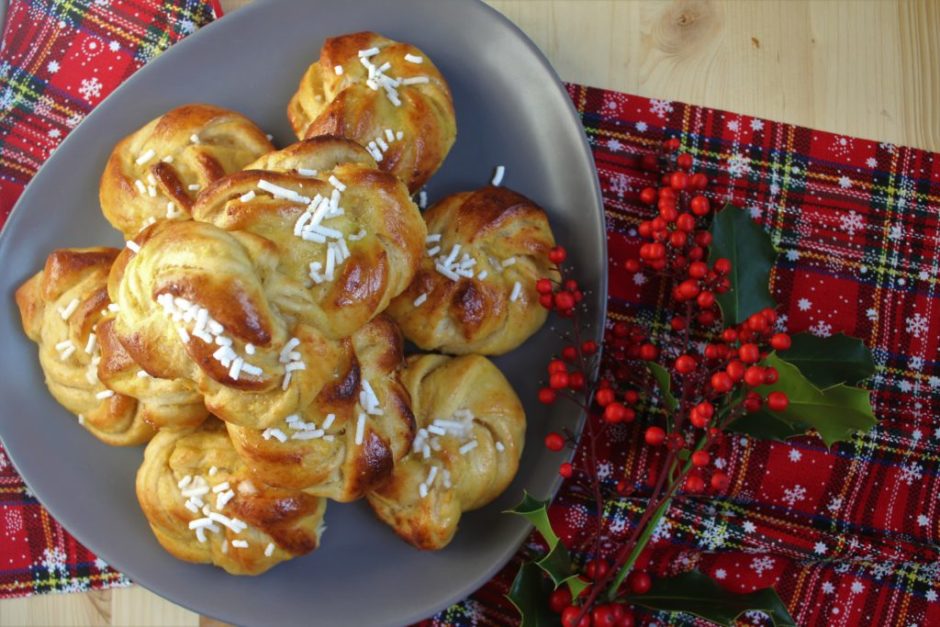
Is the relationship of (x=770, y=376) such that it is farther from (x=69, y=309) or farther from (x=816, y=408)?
(x=69, y=309)

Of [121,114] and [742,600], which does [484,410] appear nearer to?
[742,600]

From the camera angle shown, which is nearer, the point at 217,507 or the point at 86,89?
the point at 217,507

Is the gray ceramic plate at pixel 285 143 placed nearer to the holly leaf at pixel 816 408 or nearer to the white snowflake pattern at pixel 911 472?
the holly leaf at pixel 816 408

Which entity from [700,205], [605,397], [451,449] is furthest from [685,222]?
[451,449]

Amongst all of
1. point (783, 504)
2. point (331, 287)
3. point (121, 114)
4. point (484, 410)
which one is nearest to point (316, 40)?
point (121, 114)

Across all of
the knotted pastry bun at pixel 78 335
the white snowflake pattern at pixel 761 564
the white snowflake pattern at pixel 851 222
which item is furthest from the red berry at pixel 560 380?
the knotted pastry bun at pixel 78 335

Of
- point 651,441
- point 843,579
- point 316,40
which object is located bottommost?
point 843,579
